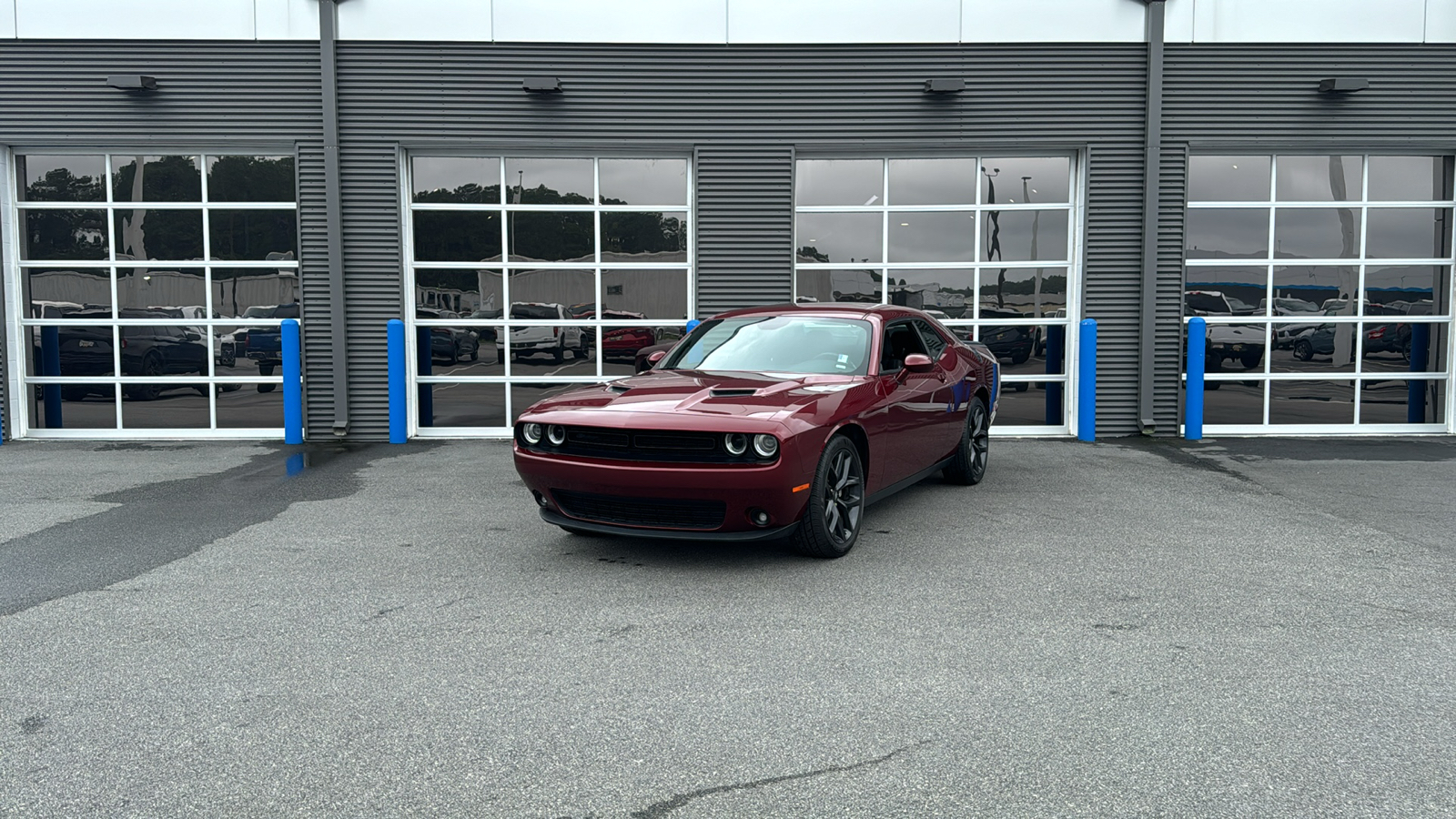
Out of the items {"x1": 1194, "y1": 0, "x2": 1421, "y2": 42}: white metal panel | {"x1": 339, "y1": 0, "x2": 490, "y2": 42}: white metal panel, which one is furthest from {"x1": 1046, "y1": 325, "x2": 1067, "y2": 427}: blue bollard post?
{"x1": 339, "y1": 0, "x2": 490, "y2": 42}: white metal panel

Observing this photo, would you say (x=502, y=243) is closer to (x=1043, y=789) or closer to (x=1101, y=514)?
(x=1101, y=514)

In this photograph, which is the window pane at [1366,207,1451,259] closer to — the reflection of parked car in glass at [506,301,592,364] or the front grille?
the reflection of parked car in glass at [506,301,592,364]

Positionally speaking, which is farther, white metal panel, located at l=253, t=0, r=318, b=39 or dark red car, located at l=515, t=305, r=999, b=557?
white metal panel, located at l=253, t=0, r=318, b=39

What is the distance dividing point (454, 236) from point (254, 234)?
2.14 m

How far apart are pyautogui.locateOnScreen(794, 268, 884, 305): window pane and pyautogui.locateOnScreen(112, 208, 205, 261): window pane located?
6.51 metres

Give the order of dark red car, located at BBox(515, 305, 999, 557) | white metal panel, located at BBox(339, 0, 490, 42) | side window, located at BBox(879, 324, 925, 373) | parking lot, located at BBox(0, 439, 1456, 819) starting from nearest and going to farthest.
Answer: parking lot, located at BBox(0, 439, 1456, 819) → dark red car, located at BBox(515, 305, 999, 557) → side window, located at BBox(879, 324, 925, 373) → white metal panel, located at BBox(339, 0, 490, 42)

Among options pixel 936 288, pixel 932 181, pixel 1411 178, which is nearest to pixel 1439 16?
pixel 1411 178

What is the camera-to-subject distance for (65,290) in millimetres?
11766

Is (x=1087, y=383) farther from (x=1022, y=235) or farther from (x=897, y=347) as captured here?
(x=897, y=347)

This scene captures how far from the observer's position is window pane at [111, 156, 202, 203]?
11594 millimetres

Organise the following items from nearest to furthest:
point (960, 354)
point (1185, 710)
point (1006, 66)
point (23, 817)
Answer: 1. point (23, 817)
2. point (1185, 710)
3. point (960, 354)
4. point (1006, 66)

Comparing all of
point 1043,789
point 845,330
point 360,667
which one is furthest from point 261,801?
point 845,330

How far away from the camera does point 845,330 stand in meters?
6.91

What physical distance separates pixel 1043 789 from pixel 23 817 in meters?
2.78
